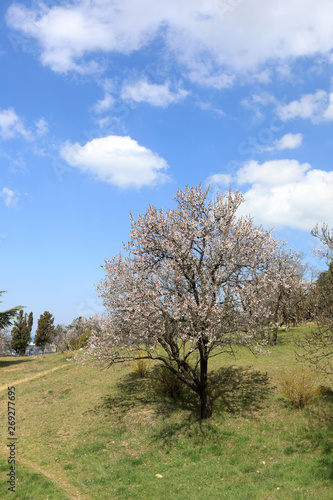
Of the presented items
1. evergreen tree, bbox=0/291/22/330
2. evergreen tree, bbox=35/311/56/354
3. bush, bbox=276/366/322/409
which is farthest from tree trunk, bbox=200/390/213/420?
evergreen tree, bbox=35/311/56/354

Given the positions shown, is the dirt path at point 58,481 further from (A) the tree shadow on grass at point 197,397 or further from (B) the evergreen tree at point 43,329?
(B) the evergreen tree at point 43,329

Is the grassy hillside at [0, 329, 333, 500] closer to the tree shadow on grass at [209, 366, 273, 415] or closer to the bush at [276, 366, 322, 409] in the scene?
the tree shadow on grass at [209, 366, 273, 415]

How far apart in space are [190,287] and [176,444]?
26.1 feet

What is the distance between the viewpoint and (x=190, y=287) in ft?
58.7

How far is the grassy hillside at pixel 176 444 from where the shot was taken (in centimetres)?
1271

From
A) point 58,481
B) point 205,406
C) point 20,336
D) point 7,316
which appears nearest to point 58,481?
point 58,481

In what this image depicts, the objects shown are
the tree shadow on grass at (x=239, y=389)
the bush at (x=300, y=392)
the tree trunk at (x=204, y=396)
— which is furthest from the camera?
the tree shadow on grass at (x=239, y=389)

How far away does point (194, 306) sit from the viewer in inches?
651

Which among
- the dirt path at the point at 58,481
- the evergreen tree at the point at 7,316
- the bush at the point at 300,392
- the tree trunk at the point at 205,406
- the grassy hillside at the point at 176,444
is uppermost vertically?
the evergreen tree at the point at 7,316

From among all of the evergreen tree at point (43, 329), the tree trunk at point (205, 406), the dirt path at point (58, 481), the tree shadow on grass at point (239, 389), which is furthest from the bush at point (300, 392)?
the evergreen tree at point (43, 329)

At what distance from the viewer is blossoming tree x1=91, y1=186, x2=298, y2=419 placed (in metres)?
16.8

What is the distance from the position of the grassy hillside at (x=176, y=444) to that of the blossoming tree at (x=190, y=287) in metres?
2.30

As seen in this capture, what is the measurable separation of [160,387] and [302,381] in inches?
346

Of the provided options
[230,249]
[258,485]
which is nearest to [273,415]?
Answer: [258,485]
